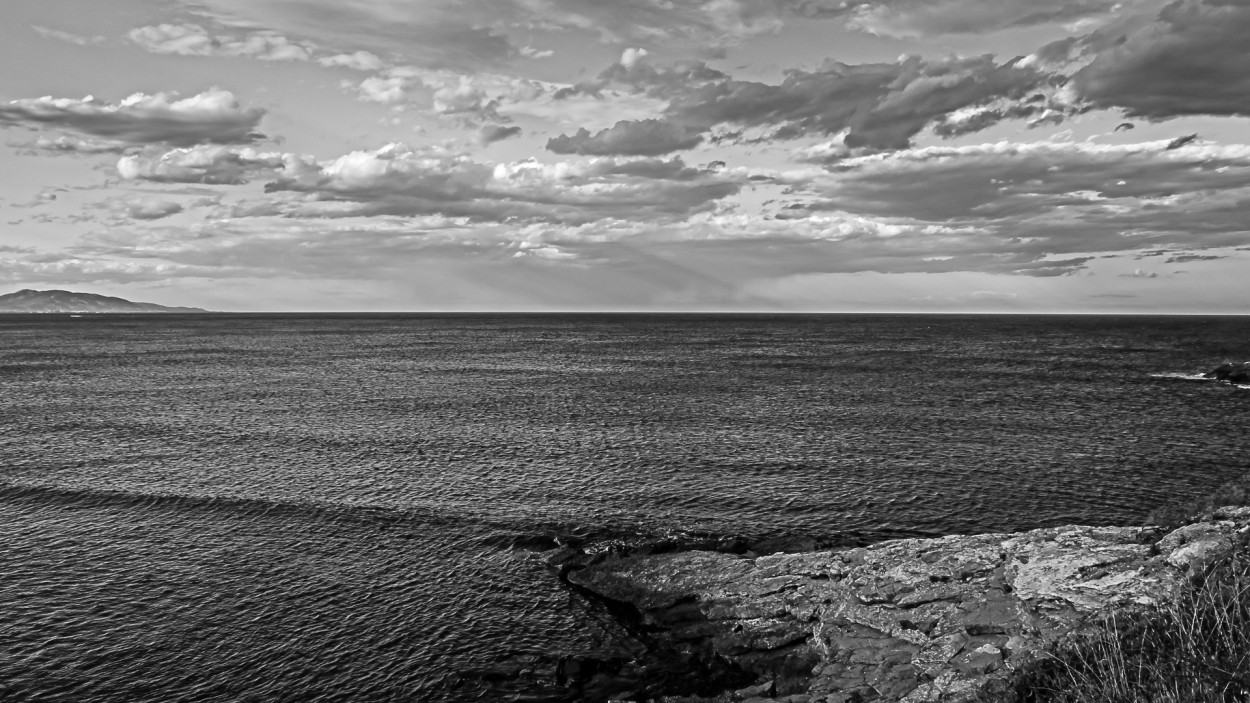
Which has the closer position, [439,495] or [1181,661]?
[1181,661]

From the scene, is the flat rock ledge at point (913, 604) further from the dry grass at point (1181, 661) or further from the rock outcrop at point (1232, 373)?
the rock outcrop at point (1232, 373)

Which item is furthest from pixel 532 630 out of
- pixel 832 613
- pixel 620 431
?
pixel 620 431

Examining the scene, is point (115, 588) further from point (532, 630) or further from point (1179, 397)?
point (1179, 397)

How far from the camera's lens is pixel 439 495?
175 ft

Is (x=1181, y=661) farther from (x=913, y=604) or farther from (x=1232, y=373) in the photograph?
(x=1232, y=373)

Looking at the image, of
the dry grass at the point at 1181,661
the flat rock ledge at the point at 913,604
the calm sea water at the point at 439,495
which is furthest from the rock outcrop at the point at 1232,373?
the dry grass at the point at 1181,661

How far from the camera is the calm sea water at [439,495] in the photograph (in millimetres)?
31391

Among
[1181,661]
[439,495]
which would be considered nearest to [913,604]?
[1181,661]

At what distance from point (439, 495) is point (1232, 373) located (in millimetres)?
127197

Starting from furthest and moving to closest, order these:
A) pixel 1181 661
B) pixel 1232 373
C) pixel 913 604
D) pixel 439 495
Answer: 1. pixel 1232 373
2. pixel 439 495
3. pixel 913 604
4. pixel 1181 661

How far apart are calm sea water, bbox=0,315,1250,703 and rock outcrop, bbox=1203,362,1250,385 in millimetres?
11418

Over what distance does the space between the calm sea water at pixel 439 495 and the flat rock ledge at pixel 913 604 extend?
5.23 metres

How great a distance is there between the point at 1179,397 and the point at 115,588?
113490mm

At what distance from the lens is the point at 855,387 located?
112m
